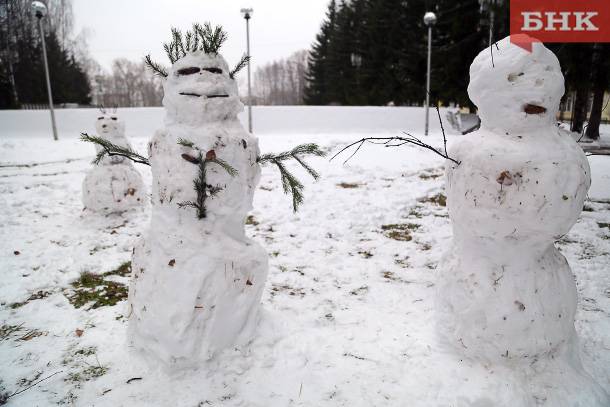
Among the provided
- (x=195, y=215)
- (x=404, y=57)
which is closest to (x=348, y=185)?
(x=195, y=215)

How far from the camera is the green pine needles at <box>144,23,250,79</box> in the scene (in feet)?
9.29

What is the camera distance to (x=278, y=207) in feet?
22.9

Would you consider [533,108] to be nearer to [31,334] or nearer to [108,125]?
[31,334]

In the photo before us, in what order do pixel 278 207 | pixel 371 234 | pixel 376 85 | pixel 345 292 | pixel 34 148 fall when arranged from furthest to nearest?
pixel 376 85 → pixel 34 148 → pixel 278 207 → pixel 371 234 → pixel 345 292

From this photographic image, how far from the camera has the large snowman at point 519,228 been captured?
2.38 meters

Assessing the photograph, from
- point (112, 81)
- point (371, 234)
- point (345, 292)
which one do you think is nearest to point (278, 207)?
point (371, 234)

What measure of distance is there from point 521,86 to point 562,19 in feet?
5.09

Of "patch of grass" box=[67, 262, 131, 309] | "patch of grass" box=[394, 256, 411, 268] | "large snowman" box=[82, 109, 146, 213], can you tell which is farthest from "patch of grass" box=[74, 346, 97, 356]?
"large snowman" box=[82, 109, 146, 213]

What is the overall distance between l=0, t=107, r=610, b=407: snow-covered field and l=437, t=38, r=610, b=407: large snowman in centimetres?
31

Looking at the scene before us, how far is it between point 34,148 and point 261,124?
8333 millimetres

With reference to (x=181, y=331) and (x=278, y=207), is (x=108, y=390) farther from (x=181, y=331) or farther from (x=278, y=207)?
(x=278, y=207)

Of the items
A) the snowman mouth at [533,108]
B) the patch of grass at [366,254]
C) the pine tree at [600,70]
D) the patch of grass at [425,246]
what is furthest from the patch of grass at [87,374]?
the pine tree at [600,70]

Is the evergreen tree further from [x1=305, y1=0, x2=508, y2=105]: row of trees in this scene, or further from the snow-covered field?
the snow-covered field

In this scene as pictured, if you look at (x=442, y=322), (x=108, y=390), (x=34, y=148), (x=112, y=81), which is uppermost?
(x=112, y=81)
